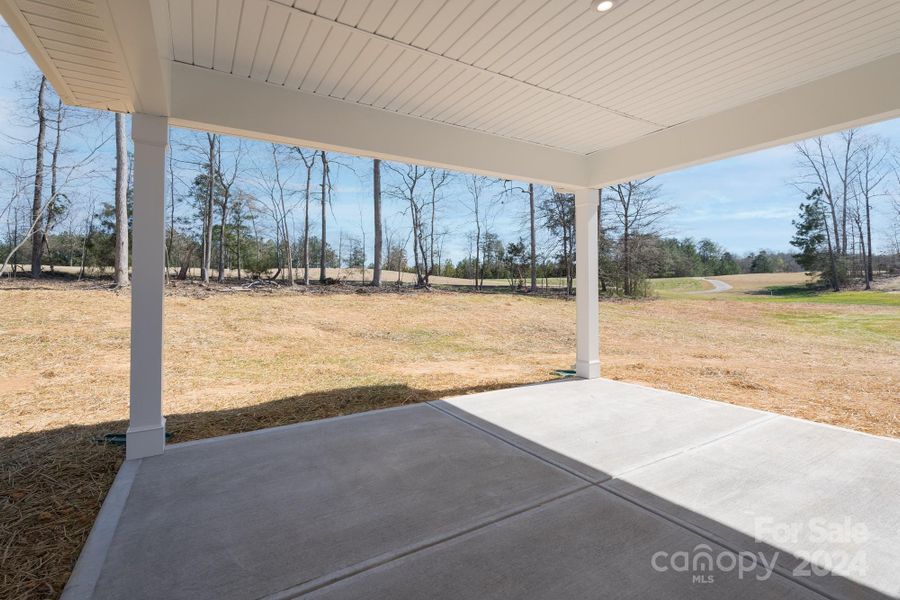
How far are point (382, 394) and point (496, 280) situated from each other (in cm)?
1104

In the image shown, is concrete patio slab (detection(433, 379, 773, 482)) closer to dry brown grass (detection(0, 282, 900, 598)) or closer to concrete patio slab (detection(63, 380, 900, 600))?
concrete patio slab (detection(63, 380, 900, 600))

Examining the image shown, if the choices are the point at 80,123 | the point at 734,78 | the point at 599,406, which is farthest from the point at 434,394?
the point at 80,123

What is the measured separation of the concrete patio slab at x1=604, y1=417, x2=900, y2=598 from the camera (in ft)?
5.34

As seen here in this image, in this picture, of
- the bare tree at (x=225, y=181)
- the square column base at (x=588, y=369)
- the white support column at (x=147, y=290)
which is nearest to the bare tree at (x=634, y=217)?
the square column base at (x=588, y=369)

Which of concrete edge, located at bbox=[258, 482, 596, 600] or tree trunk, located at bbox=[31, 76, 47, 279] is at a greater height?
tree trunk, located at bbox=[31, 76, 47, 279]

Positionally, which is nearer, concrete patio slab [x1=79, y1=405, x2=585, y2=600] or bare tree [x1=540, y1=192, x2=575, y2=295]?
concrete patio slab [x1=79, y1=405, x2=585, y2=600]

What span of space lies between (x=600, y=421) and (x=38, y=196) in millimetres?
11314

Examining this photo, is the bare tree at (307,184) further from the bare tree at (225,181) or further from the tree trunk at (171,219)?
the tree trunk at (171,219)

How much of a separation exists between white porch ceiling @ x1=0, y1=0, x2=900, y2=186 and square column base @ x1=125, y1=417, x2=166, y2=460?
2083mm

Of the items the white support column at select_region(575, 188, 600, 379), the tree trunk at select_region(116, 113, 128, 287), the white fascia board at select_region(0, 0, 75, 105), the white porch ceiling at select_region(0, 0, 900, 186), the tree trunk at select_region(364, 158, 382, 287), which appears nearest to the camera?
the white fascia board at select_region(0, 0, 75, 105)

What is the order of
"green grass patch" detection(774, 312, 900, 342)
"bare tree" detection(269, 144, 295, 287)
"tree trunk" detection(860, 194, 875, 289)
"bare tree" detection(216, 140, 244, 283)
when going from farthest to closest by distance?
"bare tree" detection(269, 144, 295, 287)
"bare tree" detection(216, 140, 244, 283)
"tree trunk" detection(860, 194, 875, 289)
"green grass patch" detection(774, 312, 900, 342)

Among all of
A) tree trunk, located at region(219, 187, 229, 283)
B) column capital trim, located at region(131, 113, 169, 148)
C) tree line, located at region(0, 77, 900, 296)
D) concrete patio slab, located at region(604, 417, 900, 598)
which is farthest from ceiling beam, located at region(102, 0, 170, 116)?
tree trunk, located at region(219, 187, 229, 283)

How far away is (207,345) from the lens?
7133 mm

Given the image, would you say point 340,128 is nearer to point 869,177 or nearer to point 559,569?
point 559,569
